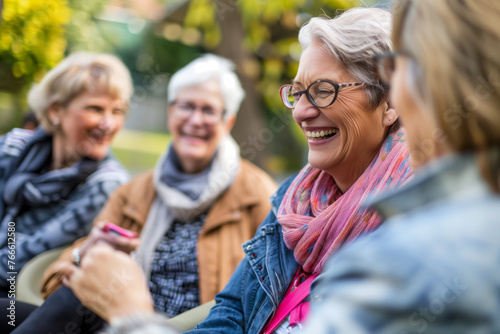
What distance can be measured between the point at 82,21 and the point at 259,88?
2368 mm

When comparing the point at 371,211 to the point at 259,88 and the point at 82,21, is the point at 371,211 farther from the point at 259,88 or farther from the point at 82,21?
the point at 259,88

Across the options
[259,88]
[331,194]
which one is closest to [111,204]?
[331,194]

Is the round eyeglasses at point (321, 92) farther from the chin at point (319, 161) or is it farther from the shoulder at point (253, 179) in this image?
the shoulder at point (253, 179)

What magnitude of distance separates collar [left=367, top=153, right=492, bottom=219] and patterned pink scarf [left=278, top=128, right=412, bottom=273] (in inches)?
28.2

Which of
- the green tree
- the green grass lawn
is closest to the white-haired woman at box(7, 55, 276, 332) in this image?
the green tree

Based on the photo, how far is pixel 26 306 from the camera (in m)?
2.40

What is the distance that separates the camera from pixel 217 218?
9.38ft

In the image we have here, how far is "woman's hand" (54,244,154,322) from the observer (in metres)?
1.21

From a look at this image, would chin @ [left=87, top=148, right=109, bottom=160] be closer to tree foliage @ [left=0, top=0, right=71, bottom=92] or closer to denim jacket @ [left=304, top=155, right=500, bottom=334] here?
tree foliage @ [left=0, top=0, right=71, bottom=92]

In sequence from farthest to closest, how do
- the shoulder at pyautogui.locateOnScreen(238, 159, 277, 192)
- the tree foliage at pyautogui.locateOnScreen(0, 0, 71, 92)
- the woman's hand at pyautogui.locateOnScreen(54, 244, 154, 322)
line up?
the shoulder at pyautogui.locateOnScreen(238, 159, 277, 192) → the tree foliage at pyautogui.locateOnScreen(0, 0, 71, 92) → the woman's hand at pyautogui.locateOnScreen(54, 244, 154, 322)

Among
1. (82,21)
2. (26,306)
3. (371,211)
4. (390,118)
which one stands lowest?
(26,306)

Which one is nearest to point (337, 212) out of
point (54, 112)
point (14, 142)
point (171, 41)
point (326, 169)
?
point (326, 169)

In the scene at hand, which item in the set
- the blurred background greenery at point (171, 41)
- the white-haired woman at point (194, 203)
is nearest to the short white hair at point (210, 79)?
the white-haired woman at point (194, 203)

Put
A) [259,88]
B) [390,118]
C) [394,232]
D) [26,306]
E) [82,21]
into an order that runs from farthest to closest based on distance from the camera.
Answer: [259,88], [82,21], [26,306], [390,118], [394,232]
